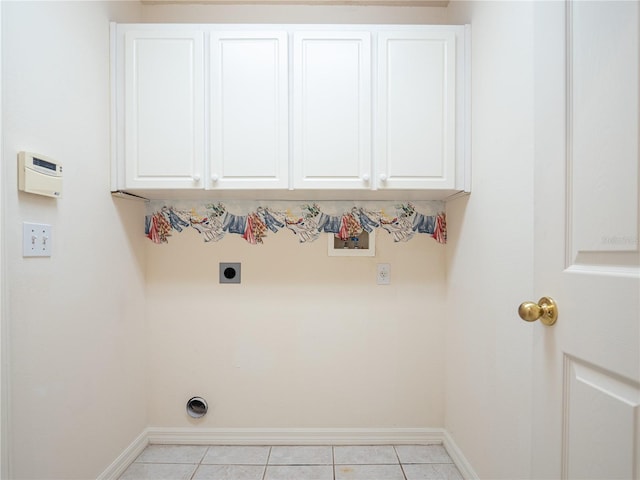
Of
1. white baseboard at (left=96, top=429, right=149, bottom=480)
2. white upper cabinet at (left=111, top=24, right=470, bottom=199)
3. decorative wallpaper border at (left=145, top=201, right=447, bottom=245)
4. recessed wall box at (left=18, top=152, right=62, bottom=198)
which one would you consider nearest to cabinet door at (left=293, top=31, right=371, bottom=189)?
white upper cabinet at (left=111, top=24, right=470, bottom=199)

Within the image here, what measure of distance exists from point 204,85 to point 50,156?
2.26ft

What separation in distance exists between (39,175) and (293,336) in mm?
1351

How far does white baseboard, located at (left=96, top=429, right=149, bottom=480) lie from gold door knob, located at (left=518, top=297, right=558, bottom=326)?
5.94 ft

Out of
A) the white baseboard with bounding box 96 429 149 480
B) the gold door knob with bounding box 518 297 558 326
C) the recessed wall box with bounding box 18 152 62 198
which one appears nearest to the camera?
the gold door knob with bounding box 518 297 558 326

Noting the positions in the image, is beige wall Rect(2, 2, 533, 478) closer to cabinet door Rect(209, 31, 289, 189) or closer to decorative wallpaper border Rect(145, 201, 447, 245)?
decorative wallpaper border Rect(145, 201, 447, 245)

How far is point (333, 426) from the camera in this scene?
1937 mm

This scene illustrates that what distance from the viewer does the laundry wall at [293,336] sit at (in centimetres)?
194

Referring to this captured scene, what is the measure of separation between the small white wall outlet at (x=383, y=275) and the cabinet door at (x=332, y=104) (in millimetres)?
577

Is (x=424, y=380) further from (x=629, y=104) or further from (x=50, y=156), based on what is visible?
(x=50, y=156)

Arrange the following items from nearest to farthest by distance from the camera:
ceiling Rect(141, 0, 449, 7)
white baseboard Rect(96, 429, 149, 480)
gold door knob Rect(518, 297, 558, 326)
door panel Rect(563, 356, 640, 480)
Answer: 1. door panel Rect(563, 356, 640, 480)
2. gold door knob Rect(518, 297, 558, 326)
3. white baseboard Rect(96, 429, 149, 480)
4. ceiling Rect(141, 0, 449, 7)

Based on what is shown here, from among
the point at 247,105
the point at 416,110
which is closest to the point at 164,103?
the point at 247,105

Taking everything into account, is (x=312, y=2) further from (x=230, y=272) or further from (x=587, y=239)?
(x=587, y=239)

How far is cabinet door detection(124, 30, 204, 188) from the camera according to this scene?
1577 mm

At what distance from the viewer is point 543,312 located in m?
0.85
